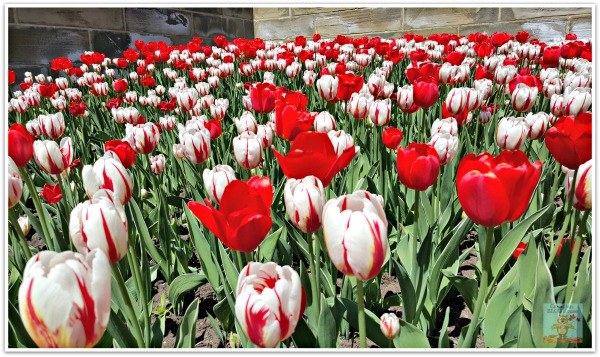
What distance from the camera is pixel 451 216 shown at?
174 cm

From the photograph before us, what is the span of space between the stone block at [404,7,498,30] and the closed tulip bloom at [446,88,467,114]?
20.0 feet

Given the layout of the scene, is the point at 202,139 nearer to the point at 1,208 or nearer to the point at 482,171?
the point at 1,208

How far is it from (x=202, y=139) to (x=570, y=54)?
3043mm

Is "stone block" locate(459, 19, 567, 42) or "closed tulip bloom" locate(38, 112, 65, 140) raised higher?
"stone block" locate(459, 19, 567, 42)

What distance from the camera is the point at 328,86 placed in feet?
7.32

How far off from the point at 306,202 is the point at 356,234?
18 cm

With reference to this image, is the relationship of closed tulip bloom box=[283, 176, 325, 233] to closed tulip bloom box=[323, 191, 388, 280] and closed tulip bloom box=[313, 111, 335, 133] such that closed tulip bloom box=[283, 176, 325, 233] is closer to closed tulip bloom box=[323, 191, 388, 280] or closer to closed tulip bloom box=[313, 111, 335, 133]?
closed tulip bloom box=[323, 191, 388, 280]

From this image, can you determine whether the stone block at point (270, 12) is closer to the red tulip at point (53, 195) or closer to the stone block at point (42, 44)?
the stone block at point (42, 44)

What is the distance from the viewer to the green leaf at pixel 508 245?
1.30m

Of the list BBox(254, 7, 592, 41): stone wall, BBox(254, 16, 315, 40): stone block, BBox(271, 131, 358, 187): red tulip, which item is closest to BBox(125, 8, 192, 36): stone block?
BBox(254, 16, 315, 40): stone block

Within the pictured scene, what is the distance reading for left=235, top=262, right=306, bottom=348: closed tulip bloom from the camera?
0.69 m

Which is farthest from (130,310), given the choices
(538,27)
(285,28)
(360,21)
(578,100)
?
(285,28)

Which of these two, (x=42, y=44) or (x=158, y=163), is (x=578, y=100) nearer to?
(x=158, y=163)

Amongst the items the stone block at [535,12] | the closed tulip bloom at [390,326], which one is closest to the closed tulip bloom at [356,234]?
the closed tulip bloom at [390,326]
